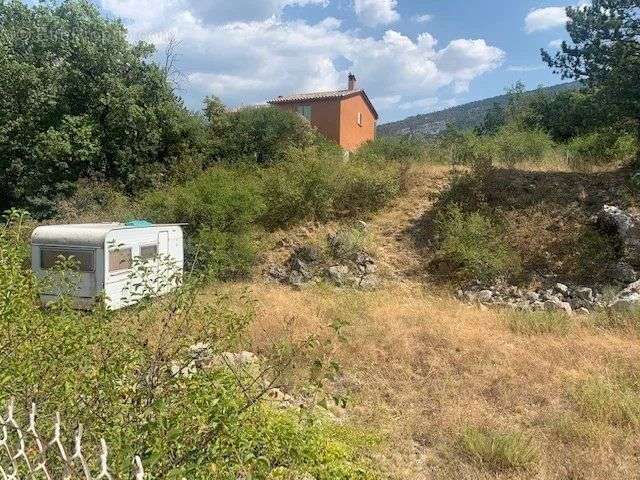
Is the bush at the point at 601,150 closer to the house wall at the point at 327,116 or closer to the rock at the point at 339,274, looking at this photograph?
the rock at the point at 339,274

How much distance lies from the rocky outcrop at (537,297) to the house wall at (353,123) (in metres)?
13.4

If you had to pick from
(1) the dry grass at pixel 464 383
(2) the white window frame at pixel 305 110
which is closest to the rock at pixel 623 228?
(1) the dry grass at pixel 464 383

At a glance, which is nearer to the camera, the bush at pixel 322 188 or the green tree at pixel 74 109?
the bush at pixel 322 188

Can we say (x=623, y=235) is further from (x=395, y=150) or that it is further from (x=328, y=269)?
(x=395, y=150)

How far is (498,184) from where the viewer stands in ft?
48.5

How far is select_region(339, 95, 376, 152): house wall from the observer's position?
952 inches

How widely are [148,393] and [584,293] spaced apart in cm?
1021

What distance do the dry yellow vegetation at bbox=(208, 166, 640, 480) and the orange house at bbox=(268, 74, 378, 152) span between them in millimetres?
15360

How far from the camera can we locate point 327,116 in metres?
24.3

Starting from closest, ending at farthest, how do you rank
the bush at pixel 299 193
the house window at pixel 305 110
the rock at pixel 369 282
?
the rock at pixel 369 282 < the bush at pixel 299 193 < the house window at pixel 305 110

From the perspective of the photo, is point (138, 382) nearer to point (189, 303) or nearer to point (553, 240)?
point (189, 303)

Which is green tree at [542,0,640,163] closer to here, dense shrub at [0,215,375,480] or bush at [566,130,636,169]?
bush at [566,130,636,169]

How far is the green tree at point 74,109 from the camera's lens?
55.5 ft

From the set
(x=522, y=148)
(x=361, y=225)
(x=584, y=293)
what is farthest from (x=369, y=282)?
(x=522, y=148)
